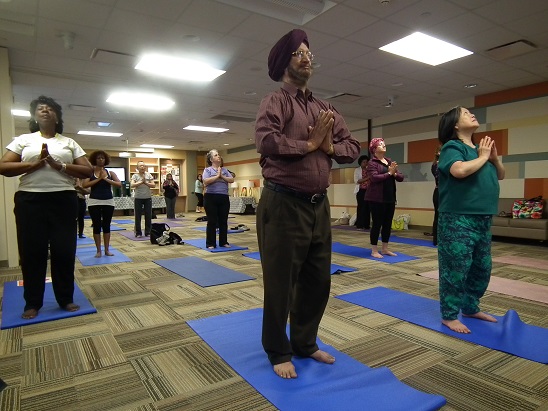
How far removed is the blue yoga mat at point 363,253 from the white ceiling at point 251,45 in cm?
277

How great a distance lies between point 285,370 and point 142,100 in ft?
23.3

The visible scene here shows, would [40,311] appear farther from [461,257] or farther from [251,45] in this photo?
[251,45]

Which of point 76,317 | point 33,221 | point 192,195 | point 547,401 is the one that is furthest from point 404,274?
point 192,195

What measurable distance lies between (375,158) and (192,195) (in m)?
12.7

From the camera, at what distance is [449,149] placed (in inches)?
87.7

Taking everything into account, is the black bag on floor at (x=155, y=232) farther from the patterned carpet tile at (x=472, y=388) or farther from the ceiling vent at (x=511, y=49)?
the ceiling vent at (x=511, y=49)

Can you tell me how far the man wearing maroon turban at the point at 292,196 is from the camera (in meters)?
1.58

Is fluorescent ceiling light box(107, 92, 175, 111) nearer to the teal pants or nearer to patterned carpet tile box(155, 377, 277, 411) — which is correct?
the teal pants

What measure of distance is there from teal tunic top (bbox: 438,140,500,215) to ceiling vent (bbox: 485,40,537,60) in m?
3.59

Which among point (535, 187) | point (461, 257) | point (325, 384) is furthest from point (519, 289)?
point (535, 187)

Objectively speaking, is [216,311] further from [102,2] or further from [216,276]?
[102,2]

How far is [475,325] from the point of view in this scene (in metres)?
2.35

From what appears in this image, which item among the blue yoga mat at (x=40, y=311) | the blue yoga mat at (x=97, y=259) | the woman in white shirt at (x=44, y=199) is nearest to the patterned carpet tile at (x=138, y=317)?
the blue yoga mat at (x=40, y=311)

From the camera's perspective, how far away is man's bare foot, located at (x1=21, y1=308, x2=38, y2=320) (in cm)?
247
